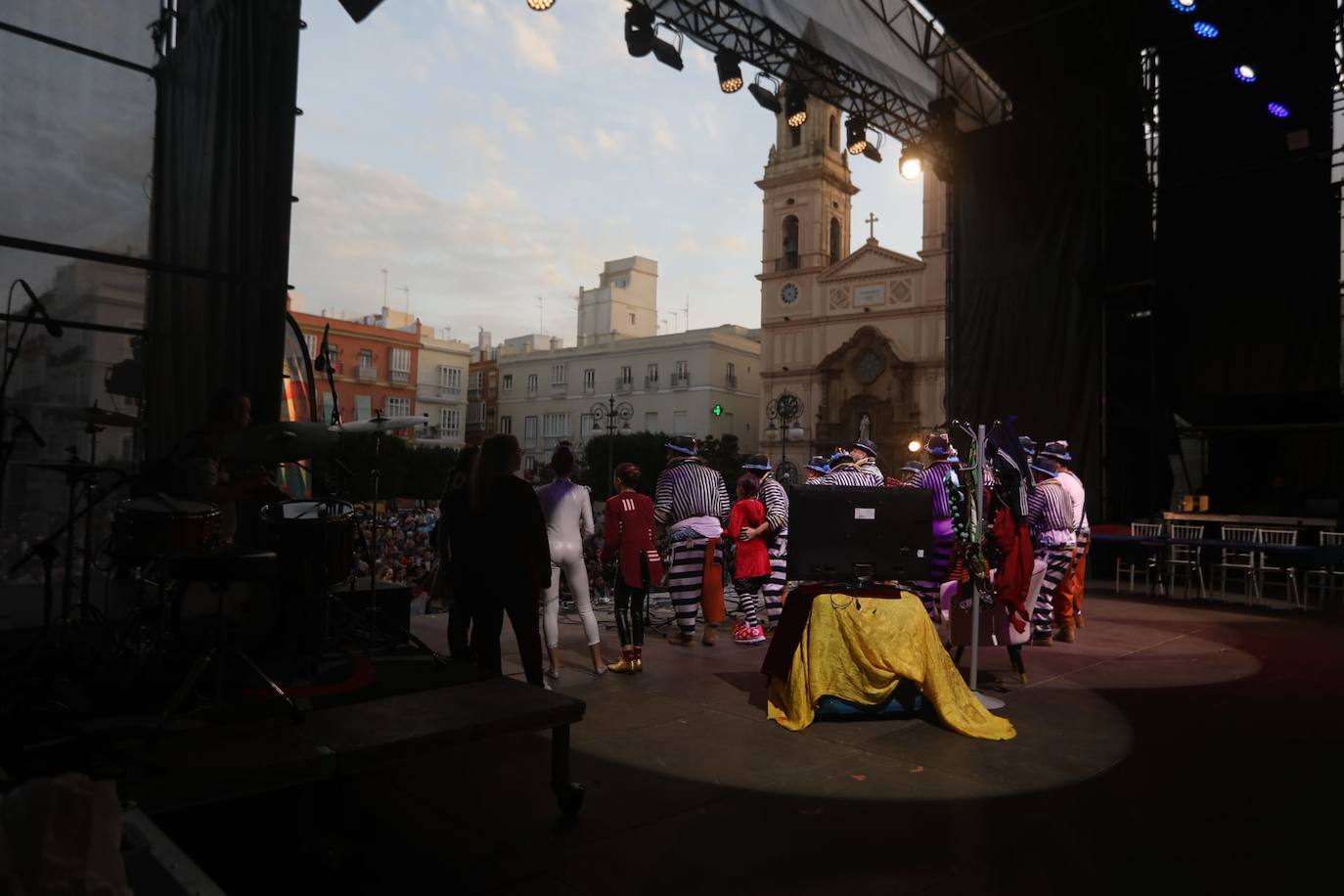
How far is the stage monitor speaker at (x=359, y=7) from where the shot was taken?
6.45 meters

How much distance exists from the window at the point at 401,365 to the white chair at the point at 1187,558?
1698 inches

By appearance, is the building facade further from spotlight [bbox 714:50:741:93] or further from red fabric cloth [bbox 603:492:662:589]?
red fabric cloth [bbox 603:492:662:589]

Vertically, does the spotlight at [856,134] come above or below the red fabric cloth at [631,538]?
above

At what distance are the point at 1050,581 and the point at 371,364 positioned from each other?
4512 centimetres

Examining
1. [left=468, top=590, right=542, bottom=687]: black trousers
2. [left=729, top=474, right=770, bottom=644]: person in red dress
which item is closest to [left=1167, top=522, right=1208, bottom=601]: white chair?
[left=729, top=474, right=770, bottom=644]: person in red dress

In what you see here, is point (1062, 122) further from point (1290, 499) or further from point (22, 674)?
point (22, 674)

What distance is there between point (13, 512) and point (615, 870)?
4402 mm

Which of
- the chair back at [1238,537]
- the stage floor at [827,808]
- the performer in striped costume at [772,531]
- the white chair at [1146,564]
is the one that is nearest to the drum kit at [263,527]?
the stage floor at [827,808]

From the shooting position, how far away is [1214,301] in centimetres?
1309

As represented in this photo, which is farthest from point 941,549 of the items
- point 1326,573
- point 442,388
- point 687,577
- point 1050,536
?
point 442,388

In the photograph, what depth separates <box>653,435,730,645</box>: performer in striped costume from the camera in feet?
22.9

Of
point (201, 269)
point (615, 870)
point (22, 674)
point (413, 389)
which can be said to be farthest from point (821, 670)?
point (413, 389)

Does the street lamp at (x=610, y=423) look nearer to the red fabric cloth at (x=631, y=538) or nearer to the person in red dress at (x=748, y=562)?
the person in red dress at (x=748, y=562)

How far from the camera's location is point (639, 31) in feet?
34.9
